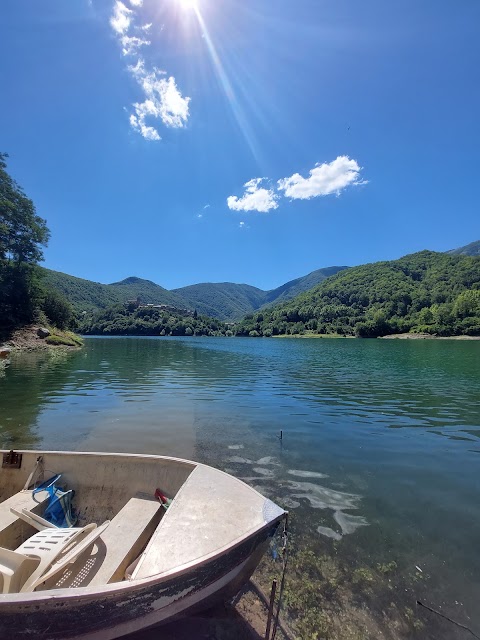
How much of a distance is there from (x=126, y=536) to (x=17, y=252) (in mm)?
74235

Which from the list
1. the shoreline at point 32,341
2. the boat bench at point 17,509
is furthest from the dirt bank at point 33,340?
the boat bench at point 17,509

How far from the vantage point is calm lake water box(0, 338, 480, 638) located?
7.02 meters

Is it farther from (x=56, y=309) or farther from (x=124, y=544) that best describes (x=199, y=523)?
(x=56, y=309)

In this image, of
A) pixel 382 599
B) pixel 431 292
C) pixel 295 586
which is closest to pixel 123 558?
pixel 295 586

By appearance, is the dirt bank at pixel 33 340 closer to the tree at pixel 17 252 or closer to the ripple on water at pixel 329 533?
the tree at pixel 17 252

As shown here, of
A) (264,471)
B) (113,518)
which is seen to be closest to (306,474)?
(264,471)

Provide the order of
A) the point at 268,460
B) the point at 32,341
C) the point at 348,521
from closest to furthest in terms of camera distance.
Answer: the point at 348,521, the point at 268,460, the point at 32,341

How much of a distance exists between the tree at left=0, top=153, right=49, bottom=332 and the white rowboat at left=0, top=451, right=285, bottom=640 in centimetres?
6220

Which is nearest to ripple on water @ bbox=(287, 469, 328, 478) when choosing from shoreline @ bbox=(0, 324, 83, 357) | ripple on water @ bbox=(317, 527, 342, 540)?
ripple on water @ bbox=(317, 527, 342, 540)

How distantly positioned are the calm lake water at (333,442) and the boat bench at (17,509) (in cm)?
552

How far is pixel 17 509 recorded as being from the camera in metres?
6.16

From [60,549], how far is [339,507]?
6475 millimetres

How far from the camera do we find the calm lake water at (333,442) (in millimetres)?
7020

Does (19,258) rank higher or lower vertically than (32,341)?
higher
